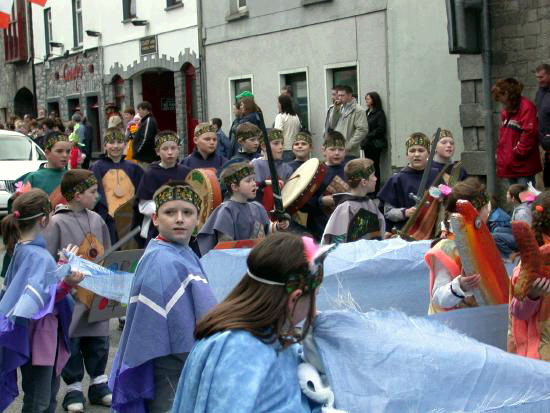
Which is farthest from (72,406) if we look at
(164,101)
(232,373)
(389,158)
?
(164,101)

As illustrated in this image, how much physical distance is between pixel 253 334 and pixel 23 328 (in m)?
2.87

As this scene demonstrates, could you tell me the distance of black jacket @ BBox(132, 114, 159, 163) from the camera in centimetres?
1504

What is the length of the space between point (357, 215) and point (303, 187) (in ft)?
3.72

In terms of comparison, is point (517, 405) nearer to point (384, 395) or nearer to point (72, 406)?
point (384, 395)

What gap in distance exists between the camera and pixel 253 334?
9.23ft

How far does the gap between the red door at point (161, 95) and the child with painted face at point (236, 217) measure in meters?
19.0

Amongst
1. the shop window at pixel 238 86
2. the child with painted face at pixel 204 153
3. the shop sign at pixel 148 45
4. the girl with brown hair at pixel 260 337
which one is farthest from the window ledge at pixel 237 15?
the girl with brown hair at pixel 260 337

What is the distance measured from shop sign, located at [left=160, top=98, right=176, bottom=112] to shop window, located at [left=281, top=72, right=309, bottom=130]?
6948 mm

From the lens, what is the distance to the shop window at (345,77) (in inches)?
685

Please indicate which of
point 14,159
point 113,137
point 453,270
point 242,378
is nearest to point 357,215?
point 453,270

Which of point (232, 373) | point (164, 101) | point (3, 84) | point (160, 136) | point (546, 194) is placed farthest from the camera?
point (3, 84)

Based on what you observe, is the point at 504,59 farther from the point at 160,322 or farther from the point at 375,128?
the point at 160,322

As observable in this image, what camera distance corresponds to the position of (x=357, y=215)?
752cm

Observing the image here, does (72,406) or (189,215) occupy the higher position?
(189,215)
